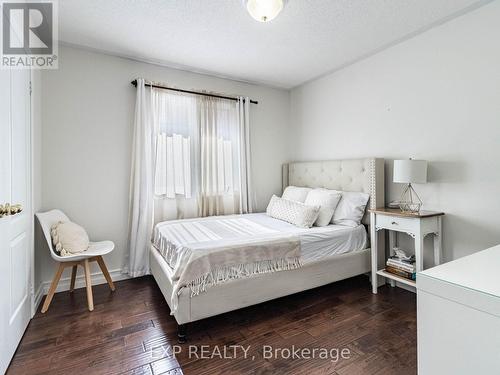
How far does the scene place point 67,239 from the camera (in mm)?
2221

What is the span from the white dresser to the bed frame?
1.31 m

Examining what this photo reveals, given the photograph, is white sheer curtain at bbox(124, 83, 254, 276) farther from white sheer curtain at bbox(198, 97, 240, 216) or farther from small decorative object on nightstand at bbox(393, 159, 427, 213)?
small decorative object on nightstand at bbox(393, 159, 427, 213)

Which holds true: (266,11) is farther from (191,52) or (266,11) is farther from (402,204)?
(402,204)

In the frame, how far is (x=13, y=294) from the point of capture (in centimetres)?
162

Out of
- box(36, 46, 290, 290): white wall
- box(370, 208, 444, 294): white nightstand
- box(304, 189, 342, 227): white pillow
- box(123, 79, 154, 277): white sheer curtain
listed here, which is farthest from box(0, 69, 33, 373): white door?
box(370, 208, 444, 294): white nightstand

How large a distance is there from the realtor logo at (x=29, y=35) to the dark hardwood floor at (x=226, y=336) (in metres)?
1.93

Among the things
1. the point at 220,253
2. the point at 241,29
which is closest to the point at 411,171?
the point at 220,253

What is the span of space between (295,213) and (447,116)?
170 centimetres

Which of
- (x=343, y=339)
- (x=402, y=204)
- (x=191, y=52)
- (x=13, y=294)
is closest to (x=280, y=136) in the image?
(x=191, y=52)

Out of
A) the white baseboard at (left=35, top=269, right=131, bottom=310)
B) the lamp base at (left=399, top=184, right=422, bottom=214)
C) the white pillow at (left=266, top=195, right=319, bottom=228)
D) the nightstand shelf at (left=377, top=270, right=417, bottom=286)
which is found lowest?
the white baseboard at (left=35, top=269, right=131, bottom=310)

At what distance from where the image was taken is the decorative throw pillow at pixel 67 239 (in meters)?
2.19

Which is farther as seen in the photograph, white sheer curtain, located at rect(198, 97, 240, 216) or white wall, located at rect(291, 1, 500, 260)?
white sheer curtain, located at rect(198, 97, 240, 216)

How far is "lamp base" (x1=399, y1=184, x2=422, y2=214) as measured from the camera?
2451 mm

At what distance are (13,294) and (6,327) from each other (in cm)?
22
